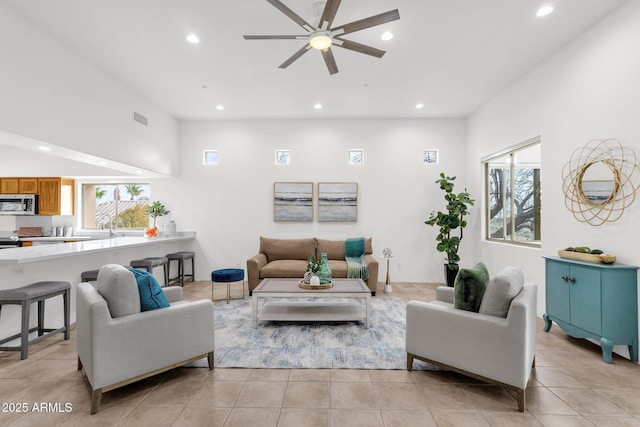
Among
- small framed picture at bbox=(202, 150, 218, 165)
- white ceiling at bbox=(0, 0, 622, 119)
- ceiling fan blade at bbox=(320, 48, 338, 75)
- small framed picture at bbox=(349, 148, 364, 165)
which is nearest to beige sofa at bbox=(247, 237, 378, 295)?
small framed picture at bbox=(349, 148, 364, 165)

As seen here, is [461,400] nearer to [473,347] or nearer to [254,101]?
[473,347]

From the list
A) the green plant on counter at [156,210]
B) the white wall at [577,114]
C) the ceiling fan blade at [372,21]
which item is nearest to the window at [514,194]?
the white wall at [577,114]

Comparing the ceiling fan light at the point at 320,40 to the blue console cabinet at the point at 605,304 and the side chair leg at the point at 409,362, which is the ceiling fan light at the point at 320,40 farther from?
the blue console cabinet at the point at 605,304

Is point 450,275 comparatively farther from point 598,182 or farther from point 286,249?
point 286,249

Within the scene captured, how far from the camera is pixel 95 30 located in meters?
3.24

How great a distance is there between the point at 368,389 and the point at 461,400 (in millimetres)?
666

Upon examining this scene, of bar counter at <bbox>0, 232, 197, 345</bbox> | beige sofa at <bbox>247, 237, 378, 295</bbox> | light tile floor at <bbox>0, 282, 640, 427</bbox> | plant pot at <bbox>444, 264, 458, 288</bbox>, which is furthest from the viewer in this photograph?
beige sofa at <bbox>247, 237, 378, 295</bbox>

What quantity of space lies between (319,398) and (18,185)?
7.55m

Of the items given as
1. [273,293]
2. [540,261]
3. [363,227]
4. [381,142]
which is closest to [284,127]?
[381,142]

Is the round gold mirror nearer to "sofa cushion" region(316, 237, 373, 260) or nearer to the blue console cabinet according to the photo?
the blue console cabinet

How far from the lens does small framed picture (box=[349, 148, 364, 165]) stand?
617 cm

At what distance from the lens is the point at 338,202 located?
611 cm

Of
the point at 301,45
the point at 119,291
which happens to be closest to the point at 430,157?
the point at 301,45

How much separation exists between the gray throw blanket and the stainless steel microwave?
628 cm
